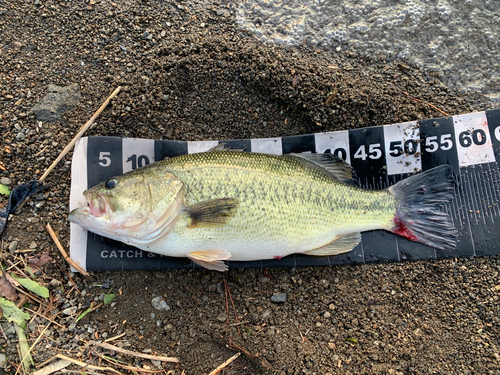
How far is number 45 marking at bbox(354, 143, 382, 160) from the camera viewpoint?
9.76 feet

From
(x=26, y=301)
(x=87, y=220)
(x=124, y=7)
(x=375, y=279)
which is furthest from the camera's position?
(x=124, y=7)

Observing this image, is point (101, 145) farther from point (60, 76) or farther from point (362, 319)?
point (362, 319)

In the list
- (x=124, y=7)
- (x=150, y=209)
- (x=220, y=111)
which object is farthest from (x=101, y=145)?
(x=124, y=7)

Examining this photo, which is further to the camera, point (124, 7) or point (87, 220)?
point (124, 7)

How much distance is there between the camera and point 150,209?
7.81ft

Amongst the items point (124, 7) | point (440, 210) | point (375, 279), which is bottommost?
point (375, 279)

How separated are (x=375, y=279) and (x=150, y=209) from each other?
2.24 meters

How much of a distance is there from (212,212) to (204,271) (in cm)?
78

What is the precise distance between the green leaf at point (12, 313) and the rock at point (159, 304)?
3.61ft

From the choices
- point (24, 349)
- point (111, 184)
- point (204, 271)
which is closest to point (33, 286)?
point (24, 349)

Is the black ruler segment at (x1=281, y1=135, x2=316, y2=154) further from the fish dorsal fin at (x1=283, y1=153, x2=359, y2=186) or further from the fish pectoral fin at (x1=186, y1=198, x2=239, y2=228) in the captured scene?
the fish pectoral fin at (x1=186, y1=198, x2=239, y2=228)

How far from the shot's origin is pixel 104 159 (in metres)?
2.89

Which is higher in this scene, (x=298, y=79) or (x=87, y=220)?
(x=298, y=79)

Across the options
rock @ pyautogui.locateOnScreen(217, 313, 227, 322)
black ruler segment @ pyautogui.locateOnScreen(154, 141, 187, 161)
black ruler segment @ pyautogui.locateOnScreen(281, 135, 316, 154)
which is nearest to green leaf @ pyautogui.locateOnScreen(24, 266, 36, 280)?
black ruler segment @ pyautogui.locateOnScreen(154, 141, 187, 161)
